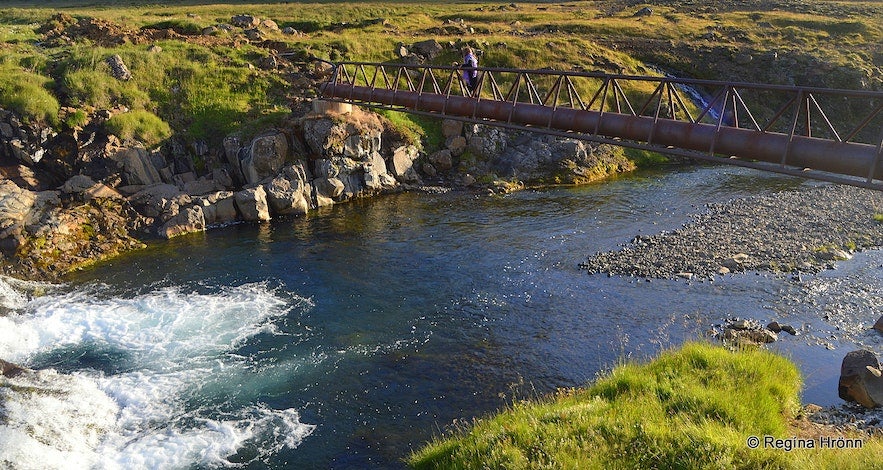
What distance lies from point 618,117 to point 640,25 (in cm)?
6222

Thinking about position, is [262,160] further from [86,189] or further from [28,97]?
[28,97]

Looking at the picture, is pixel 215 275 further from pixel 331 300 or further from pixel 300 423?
pixel 300 423

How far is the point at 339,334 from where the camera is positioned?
70.3 ft

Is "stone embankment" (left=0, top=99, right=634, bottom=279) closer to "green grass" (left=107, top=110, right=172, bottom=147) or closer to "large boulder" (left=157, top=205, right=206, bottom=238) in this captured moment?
"large boulder" (left=157, top=205, right=206, bottom=238)

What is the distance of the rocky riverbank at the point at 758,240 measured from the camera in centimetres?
2673

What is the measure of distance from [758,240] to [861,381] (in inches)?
601

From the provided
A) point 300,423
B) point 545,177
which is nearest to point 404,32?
point 545,177

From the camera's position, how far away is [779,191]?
134ft

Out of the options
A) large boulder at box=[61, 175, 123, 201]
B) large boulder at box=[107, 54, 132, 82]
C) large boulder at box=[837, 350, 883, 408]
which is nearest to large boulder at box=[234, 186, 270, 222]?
large boulder at box=[61, 175, 123, 201]

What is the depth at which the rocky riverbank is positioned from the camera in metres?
26.7

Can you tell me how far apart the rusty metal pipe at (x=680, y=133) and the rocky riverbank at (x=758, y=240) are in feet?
24.3

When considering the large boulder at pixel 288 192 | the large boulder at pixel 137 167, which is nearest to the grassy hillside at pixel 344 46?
the large boulder at pixel 137 167

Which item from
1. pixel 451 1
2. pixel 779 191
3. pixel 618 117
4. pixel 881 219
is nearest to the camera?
pixel 618 117

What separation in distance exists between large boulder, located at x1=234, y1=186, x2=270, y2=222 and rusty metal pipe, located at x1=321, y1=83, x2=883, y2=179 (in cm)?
1030
